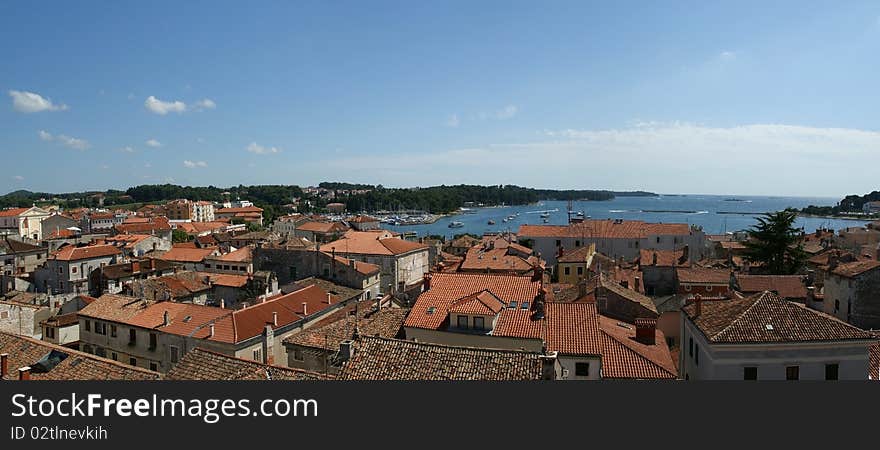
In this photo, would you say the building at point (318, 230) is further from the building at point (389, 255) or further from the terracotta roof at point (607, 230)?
the terracotta roof at point (607, 230)

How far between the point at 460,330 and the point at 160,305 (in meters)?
14.6

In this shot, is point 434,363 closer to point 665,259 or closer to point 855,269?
point 855,269

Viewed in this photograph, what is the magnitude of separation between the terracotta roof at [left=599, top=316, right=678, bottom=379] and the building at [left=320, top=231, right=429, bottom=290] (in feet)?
82.0

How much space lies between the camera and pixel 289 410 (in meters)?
7.08

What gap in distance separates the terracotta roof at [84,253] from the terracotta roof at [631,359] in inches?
1759

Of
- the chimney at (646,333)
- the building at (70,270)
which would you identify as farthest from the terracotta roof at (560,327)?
the building at (70,270)

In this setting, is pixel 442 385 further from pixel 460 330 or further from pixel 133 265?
pixel 133 265

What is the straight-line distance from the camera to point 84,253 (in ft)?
157

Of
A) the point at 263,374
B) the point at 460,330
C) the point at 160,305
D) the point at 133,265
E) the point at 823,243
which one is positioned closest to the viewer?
the point at 263,374

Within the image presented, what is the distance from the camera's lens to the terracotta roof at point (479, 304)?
62.5 ft

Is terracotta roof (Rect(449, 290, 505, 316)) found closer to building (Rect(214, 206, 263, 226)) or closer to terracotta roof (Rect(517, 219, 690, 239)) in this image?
terracotta roof (Rect(517, 219, 690, 239))

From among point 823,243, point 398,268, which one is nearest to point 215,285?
point 398,268

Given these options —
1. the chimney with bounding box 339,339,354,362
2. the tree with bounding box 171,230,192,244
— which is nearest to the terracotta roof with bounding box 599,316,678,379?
the chimney with bounding box 339,339,354,362

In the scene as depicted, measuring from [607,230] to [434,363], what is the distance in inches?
1895
